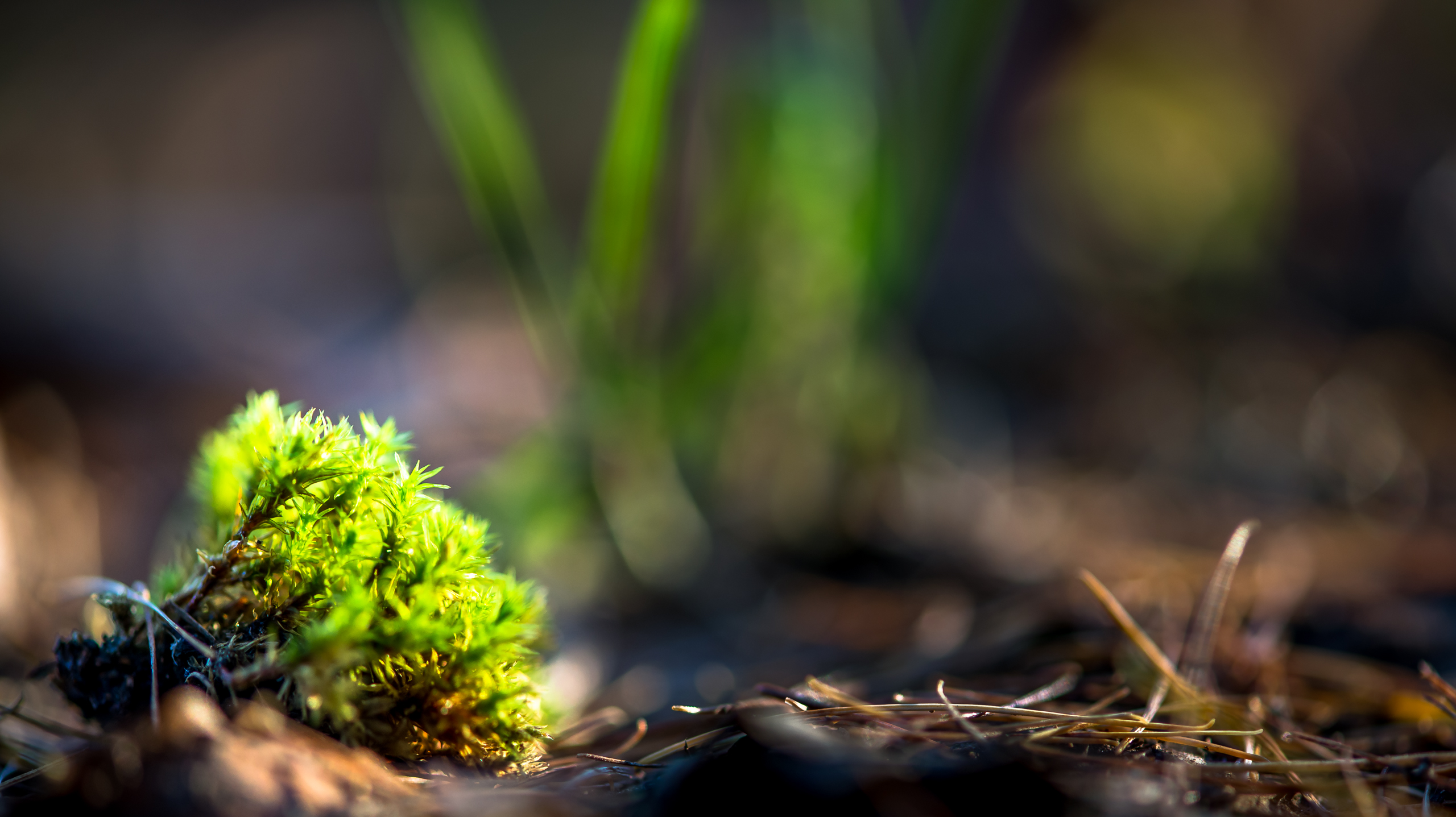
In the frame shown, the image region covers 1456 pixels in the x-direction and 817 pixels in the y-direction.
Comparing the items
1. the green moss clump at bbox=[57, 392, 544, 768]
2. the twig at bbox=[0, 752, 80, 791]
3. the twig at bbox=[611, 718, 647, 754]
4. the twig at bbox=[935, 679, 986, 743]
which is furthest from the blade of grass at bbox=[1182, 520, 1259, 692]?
the twig at bbox=[0, 752, 80, 791]

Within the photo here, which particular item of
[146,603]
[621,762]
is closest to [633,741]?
[621,762]

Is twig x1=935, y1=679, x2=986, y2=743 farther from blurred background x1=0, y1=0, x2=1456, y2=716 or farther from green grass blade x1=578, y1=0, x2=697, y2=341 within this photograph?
green grass blade x1=578, y1=0, x2=697, y2=341

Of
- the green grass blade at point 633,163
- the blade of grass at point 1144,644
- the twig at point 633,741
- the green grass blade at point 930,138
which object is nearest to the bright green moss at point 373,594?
the twig at point 633,741

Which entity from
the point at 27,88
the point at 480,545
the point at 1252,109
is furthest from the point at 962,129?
the point at 27,88

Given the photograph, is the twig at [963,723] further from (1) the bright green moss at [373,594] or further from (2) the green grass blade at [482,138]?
(2) the green grass blade at [482,138]

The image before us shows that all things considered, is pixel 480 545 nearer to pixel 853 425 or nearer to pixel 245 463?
pixel 245 463

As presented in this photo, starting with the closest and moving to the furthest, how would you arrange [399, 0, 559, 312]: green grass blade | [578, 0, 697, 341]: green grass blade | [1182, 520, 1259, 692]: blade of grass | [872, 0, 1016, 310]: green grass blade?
[1182, 520, 1259, 692]: blade of grass, [578, 0, 697, 341]: green grass blade, [399, 0, 559, 312]: green grass blade, [872, 0, 1016, 310]: green grass blade
